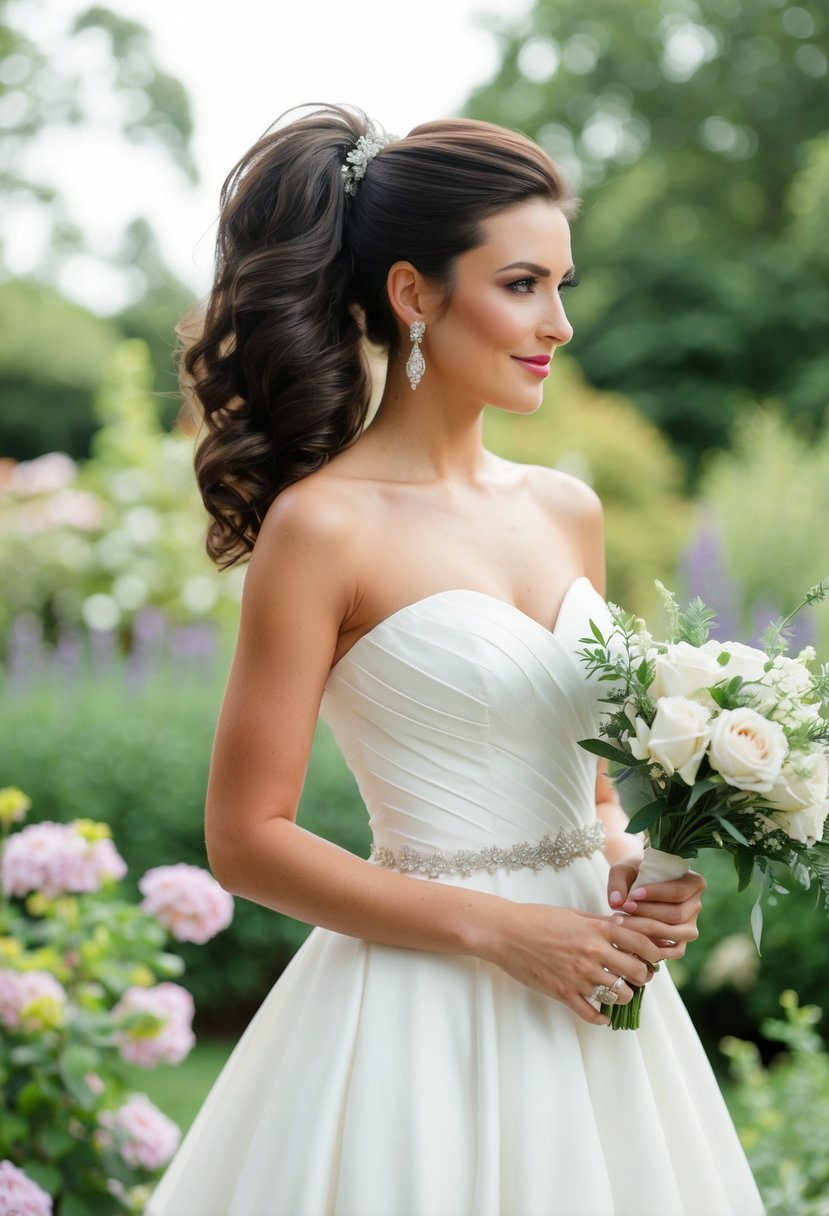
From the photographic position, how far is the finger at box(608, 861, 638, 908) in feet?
7.02

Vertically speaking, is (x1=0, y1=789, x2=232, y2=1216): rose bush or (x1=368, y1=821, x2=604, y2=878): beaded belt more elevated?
(x1=368, y1=821, x2=604, y2=878): beaded belt

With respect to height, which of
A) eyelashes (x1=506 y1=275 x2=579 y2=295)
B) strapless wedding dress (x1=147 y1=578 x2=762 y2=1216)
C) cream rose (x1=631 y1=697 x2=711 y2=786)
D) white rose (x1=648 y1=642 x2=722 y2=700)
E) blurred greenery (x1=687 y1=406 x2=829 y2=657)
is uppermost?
eyelashes (x1=506 y1=275 x2=579 y2=295)

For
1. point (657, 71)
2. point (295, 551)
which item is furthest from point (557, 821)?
point (657, 71)

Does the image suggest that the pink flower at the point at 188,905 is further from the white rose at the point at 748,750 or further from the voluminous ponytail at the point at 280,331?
the white rose at the point at 748,750

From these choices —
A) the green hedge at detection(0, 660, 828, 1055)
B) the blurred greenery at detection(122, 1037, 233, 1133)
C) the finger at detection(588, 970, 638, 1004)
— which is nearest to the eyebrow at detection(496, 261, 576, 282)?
the finger at detection(588, 970, 638, 1004)

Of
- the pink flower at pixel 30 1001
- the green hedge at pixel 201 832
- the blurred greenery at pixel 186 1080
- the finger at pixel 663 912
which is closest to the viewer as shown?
the finger at pixel 663 912

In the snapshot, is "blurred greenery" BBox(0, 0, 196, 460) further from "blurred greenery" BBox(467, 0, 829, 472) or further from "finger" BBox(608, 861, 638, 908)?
"finger" BBox(608, 861, 638, 908)

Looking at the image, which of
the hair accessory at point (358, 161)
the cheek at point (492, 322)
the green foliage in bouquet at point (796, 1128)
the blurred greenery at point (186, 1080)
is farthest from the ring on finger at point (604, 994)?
the blurred greenery at point (186, 1080)

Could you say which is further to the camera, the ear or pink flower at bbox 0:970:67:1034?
pink flower at bbox 0:970:67:1034

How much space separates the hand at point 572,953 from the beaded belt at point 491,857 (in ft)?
0.54

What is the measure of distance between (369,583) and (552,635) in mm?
350

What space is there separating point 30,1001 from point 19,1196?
50 cm

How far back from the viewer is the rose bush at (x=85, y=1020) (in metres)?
3.20

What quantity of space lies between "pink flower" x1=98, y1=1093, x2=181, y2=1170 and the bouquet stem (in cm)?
161
